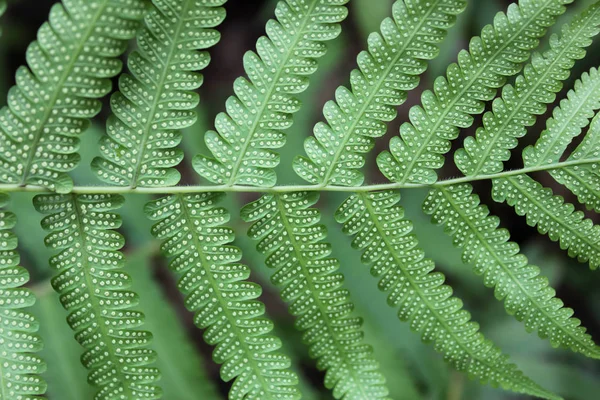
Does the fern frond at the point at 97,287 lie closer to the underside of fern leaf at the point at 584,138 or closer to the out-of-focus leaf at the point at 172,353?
the out-of-focus leaf at the point at 172,353

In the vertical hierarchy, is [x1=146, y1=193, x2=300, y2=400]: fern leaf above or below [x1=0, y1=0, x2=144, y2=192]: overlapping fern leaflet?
below

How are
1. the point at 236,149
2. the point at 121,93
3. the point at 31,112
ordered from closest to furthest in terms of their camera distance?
the point at 31,112 → the point at 121,93 → the point at 236,149

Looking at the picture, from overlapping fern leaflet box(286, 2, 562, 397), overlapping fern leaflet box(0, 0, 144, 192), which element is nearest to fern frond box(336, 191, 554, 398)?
overlapping fern leaflet box(286, 2, 562, 397)

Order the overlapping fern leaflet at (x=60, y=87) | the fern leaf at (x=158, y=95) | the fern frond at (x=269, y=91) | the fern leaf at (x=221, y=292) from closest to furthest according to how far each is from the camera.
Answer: the overlapping fern leaflet at (x=60, y=87)
the fern leaf at (x=158, y=95)
the fern frond at (x=269, y=91)
the fern leaf at (x=221, y=292)

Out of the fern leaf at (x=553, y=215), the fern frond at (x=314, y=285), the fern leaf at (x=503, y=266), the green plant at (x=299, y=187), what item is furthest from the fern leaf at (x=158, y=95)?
the fern leaf at (x=553, y=215)

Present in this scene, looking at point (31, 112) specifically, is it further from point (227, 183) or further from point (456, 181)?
point (456, 181)

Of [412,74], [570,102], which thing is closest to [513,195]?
[570,102]

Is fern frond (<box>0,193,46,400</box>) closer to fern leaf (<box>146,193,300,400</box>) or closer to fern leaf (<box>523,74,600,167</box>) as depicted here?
fern leaf (<box>146,193,300,400</box>)
